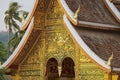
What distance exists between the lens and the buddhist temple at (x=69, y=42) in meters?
17.7

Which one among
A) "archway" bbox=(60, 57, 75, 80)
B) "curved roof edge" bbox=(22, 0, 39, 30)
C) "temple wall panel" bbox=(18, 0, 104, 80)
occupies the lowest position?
"archway" bbox=(60, 57, 75, 80)

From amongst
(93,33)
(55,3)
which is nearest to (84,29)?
(93,33)

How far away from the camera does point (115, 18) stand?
19.6 meters

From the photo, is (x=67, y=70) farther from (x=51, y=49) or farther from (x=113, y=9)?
(x=113, y=9)

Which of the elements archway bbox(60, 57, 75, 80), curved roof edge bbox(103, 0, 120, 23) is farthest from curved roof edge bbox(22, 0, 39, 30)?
curved roof edge bbox(103, 0, 120, 23)

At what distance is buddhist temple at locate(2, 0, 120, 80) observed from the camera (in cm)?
1772

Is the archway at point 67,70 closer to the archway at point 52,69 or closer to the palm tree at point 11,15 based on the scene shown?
the archway at point 52,69

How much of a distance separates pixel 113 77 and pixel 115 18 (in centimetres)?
326

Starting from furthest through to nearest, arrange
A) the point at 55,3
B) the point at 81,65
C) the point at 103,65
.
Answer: the point at 55,3 → the point at 81,65 → the point at 103,65

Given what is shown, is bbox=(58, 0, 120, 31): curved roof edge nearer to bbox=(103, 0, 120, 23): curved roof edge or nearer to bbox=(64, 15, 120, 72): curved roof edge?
bbox=(64, 15, 120, 72): curved roof edge

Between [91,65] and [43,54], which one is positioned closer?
[91,65]

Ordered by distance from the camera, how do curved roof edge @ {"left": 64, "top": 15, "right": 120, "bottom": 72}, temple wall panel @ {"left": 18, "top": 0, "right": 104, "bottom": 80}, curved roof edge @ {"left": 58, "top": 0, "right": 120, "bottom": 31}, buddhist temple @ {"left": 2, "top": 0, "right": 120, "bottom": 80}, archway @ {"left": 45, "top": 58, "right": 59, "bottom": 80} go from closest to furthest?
curved roof edge @ {"left": 64, "top": 15, "right": 120, "bottom": 72} → buddhist temple @ {"left": 2, "top": 0, "right": 120, "bottom": 80} → curved roof edge @ {"left": 58, "top": 0, "right": 120, "bottom": 31} → temple wall panel @ {"left": 18, "top": 0, "right": 104, "bottom": 80} → archway @ {"left": 45, "top": 58, "right": 59, "bottom": 80}

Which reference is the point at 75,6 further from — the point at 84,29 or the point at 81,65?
the point at 81,65

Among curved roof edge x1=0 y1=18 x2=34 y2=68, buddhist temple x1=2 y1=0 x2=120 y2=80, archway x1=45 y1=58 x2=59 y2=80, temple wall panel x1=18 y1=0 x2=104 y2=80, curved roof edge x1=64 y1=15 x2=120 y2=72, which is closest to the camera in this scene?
curved roof edge x1=64 y1=15 x2=120 y2=72
